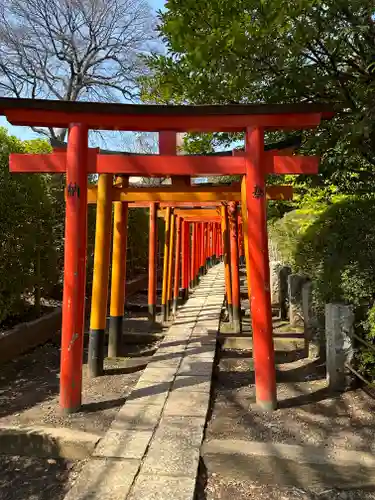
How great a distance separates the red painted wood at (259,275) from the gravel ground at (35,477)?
1722 millimetres

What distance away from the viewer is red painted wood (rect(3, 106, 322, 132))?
3.87 metres

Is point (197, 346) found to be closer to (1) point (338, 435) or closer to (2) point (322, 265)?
(2) point (322, 265)

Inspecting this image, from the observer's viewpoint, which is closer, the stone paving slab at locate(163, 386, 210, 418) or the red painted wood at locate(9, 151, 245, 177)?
the stone paving slab at locate(163, 386, 210, 418)

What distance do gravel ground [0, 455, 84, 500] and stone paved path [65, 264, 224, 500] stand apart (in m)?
0.30

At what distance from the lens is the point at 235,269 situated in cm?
827

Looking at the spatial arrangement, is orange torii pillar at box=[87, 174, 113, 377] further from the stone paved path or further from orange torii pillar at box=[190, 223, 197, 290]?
orange torii pillar at box=[190, 223, 197, 290]

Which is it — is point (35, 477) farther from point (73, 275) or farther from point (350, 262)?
point (350, 262)

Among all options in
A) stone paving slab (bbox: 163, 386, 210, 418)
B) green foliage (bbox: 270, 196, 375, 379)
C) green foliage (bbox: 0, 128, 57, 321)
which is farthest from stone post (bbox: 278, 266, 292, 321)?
stone paving slab (bbox: 163, 386, 210, 418)

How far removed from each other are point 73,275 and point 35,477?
1636 mm

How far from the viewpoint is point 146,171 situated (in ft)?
13.0

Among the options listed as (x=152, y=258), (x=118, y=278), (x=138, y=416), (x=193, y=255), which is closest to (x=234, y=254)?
(x=152, y=258)

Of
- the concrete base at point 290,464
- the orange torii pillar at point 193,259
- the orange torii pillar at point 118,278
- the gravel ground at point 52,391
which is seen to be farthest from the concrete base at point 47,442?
the orange torii pillar at point 193,259

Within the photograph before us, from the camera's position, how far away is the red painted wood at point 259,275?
393 centimetres

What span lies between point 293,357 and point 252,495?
11.6 feet
